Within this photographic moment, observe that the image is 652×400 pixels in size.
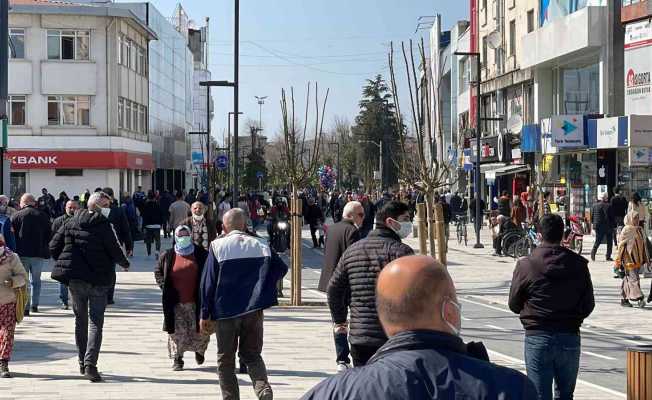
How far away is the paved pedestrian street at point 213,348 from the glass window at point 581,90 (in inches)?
878

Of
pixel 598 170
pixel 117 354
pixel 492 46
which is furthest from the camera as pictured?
pixel 492 46

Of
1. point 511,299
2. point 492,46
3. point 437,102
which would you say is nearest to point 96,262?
point 511,299

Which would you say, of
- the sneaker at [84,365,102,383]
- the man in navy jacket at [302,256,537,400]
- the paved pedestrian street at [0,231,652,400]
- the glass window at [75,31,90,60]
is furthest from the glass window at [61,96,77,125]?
the man in navy jacket at [302,256,537,400]

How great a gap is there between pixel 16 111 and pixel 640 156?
32.1 meters

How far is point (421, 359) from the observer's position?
317 cm

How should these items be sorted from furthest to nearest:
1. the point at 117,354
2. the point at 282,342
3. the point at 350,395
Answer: the point at 282,342 < the point at 117,354 < the point at 350,395

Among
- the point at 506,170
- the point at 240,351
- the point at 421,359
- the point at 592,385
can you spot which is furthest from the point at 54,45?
the point at 421,359

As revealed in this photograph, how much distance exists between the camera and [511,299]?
8086 mm

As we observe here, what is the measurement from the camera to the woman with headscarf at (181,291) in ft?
37.8

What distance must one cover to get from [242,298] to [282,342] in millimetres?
5090

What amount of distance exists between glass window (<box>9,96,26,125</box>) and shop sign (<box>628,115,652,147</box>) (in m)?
32.0

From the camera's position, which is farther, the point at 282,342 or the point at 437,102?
the point at 437,102

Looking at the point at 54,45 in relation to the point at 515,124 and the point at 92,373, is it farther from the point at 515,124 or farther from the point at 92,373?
the point at 92,373

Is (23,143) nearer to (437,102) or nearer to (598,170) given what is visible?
(598,170)
